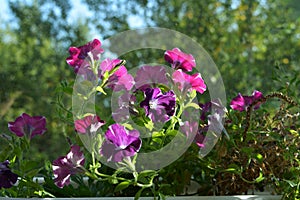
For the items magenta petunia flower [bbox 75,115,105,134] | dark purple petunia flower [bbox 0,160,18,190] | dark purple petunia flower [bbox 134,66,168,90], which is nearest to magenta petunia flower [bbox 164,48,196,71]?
dark purple petunia flower [bbox 134,66,168,90]

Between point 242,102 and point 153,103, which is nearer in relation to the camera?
point 153,103

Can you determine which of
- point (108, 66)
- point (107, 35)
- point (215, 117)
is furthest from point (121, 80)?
point (107, 35)

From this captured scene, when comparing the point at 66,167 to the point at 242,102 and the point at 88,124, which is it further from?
the point at 242,102

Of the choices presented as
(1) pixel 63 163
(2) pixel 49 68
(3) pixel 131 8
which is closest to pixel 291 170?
(1) pixel 63 163

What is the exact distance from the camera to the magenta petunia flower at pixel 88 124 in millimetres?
606

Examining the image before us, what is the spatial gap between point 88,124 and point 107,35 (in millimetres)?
1328

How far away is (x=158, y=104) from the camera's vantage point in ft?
1.99

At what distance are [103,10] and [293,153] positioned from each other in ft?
4.43

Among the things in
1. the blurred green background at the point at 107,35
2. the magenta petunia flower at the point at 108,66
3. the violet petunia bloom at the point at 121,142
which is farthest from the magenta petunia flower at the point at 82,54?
the blurred green background at the point at 107,35

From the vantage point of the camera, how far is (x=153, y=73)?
26.8 inches

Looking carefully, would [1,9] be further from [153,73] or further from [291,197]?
[291,197]

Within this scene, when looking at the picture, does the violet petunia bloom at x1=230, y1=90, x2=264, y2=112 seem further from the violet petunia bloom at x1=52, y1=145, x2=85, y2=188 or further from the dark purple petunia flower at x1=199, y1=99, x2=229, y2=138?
the violet petunia bloom at x1=52, y1=145, x2=85, y2=188

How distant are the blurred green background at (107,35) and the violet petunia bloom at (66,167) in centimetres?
126

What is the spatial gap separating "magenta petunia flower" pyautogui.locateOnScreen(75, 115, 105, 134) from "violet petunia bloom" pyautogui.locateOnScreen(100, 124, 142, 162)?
0.04 m
